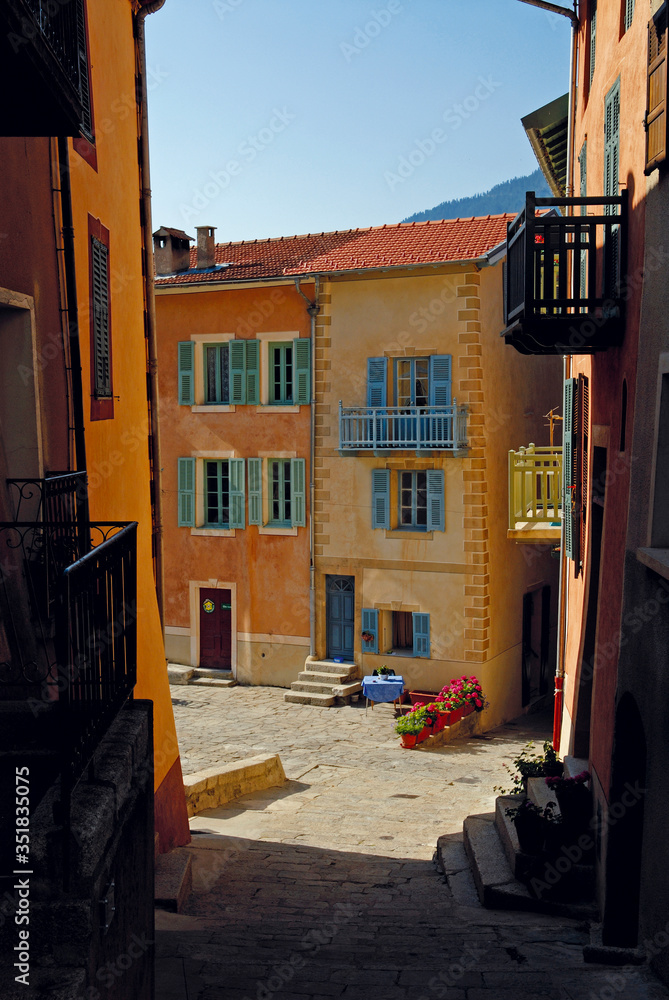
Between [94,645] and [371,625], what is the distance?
17891 mm

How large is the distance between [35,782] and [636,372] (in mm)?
5021

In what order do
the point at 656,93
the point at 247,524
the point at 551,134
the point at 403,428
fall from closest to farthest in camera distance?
the point at 656,93 → the point at 551,134 → the point at 403,428 → the point at 247,524

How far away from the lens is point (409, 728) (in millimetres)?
18641

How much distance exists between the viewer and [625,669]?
277 inches

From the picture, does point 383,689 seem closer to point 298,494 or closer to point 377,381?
point 298,494

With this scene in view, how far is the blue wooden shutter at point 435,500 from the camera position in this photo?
2130 cm

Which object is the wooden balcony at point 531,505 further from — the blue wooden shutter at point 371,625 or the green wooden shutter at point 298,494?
the green wooden shutter at point 298,494

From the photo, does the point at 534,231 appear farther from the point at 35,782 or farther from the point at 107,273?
the point at 35,782

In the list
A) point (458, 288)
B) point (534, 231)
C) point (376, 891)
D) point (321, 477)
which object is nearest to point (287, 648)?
point (321, 477)

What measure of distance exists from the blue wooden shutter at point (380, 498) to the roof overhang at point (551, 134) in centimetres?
720

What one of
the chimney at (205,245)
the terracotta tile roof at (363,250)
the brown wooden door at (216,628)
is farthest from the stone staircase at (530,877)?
the chimney at (205,245)

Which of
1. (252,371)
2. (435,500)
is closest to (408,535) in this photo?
(435,500)

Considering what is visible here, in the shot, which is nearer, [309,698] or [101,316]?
[101,316]

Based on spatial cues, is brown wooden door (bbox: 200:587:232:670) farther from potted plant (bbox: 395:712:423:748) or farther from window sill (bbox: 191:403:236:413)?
potted plant (bbox: 395:712:423:748)
